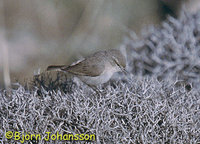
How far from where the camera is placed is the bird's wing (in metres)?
1.87

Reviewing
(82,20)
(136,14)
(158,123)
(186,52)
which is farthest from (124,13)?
(158,123)

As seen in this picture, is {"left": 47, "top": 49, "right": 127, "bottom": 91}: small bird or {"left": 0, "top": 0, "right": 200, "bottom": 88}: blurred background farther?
{"left": 0, "top": 0, "right": 200, "bottom": 88}: blurred background

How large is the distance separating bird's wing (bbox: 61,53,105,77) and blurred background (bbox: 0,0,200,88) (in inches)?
69.1

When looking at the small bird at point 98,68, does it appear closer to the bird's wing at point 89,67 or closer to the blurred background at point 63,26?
the bird's wing at point 89,67

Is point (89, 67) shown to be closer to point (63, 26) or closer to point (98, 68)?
point (98, 68)

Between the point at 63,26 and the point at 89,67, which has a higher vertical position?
the point at 63,26

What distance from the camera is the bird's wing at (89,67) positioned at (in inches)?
73.7

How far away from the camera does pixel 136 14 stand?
3.96 metres

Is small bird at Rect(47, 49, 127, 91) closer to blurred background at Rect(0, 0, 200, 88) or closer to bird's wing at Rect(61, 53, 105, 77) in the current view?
bird's wing at Rect(61, 53, 105, 77)

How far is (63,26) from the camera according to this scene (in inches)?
163

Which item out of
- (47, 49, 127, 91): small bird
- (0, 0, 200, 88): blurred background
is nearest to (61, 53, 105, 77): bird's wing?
(47, 49, 127, 91): small bird

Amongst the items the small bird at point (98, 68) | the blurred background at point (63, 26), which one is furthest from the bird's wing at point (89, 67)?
the blurred background at point (63, 26)

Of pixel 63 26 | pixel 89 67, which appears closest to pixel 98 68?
pixel 89 67

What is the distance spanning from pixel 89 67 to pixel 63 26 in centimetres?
234
